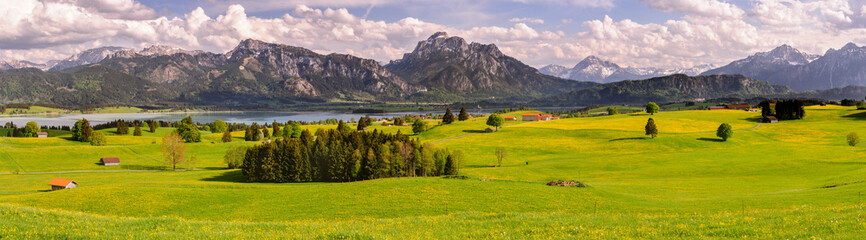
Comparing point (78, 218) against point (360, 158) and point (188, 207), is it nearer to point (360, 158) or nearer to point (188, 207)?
point (188, 207)

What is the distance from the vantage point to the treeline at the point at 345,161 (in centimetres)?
7969

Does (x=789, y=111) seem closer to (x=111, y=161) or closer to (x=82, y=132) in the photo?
(x=111, y=161)

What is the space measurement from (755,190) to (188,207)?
2280 inches

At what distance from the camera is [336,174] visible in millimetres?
81188

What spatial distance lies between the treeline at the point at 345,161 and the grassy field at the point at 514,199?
944 centimetres

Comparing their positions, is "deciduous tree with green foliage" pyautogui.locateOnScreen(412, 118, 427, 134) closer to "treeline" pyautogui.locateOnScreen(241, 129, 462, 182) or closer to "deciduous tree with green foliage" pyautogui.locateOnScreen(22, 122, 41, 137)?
"treeline" pyautogui.locateOnScreen(241, 129, 462, 182)

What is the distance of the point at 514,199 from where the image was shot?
39406mm

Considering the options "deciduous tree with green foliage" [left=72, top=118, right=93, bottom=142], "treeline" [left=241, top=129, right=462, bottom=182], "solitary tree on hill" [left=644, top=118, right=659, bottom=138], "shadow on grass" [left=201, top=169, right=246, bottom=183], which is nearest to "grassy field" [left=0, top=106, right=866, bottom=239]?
"shadow on grass" [left=201, top=169, right=246, bottom=183]

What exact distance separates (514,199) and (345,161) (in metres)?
46.6

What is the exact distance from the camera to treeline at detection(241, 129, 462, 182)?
79.7 metres

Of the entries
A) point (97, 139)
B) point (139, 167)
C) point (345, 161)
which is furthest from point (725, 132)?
Result: point (97, 139)

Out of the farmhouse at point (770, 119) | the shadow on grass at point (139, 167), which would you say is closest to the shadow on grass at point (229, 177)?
the shadow on grass at point (139, 167)

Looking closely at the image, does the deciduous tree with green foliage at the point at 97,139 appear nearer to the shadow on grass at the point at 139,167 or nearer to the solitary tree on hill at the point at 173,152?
the shadow on grass at the point at 139,167

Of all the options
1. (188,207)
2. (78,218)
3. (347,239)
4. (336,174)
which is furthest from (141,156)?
(347,239)
